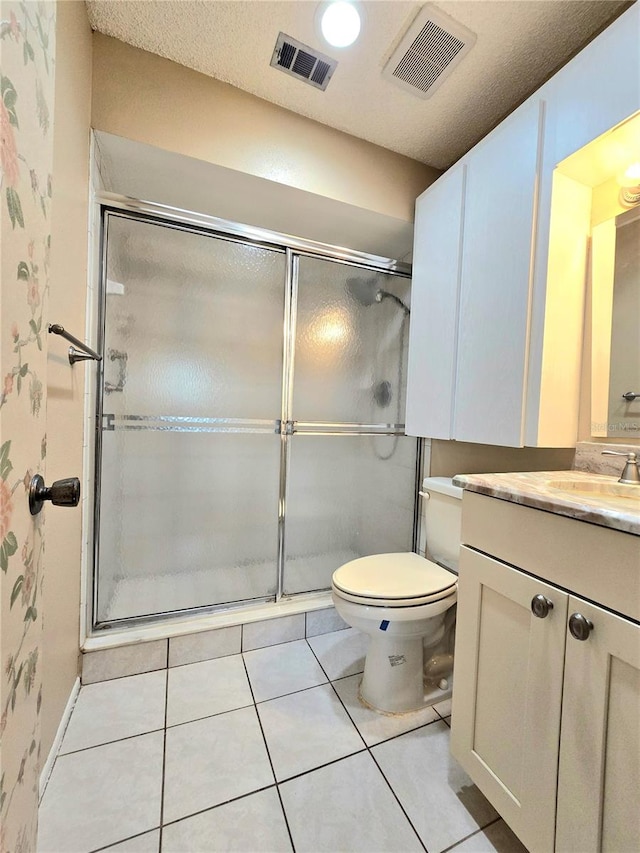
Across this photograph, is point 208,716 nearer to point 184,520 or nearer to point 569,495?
point 184,520

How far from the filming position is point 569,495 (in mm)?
782

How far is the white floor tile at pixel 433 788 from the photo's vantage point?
878 mm

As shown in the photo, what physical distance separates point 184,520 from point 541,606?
1.57 meters

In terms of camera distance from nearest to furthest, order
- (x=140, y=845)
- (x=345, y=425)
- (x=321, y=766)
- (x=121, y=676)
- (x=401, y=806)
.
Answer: (x=140, y=845), (x=401, y=806), (x=321, y=766), (x=121, y=676), (x=345, y=425)

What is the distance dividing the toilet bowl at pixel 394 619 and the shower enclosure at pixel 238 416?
65 centimetres

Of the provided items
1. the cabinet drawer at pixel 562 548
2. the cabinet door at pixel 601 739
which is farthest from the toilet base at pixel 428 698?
the cabinet drawer at pixel 562 548

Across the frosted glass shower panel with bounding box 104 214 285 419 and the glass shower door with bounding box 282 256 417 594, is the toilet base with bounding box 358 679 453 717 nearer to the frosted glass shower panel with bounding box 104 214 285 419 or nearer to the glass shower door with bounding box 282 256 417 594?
the glass shower door with bounding box 282 256 417 594

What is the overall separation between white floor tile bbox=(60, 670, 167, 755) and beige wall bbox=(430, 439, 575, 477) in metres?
1.55

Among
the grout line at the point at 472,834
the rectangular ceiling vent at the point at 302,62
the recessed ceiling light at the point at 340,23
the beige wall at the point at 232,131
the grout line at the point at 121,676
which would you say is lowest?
the grout line at the point at 121,676

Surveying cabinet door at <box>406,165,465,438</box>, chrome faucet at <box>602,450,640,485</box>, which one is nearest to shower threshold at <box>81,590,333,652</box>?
cabinet door at <box>406,165,465,438</box>

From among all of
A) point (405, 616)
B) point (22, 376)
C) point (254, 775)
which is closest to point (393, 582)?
point (405, 616)

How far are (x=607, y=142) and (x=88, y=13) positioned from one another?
1.63m

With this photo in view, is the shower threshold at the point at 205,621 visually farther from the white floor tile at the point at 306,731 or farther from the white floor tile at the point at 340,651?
the white floor tile at the point at 306,731

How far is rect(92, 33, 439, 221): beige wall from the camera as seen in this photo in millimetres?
1201
